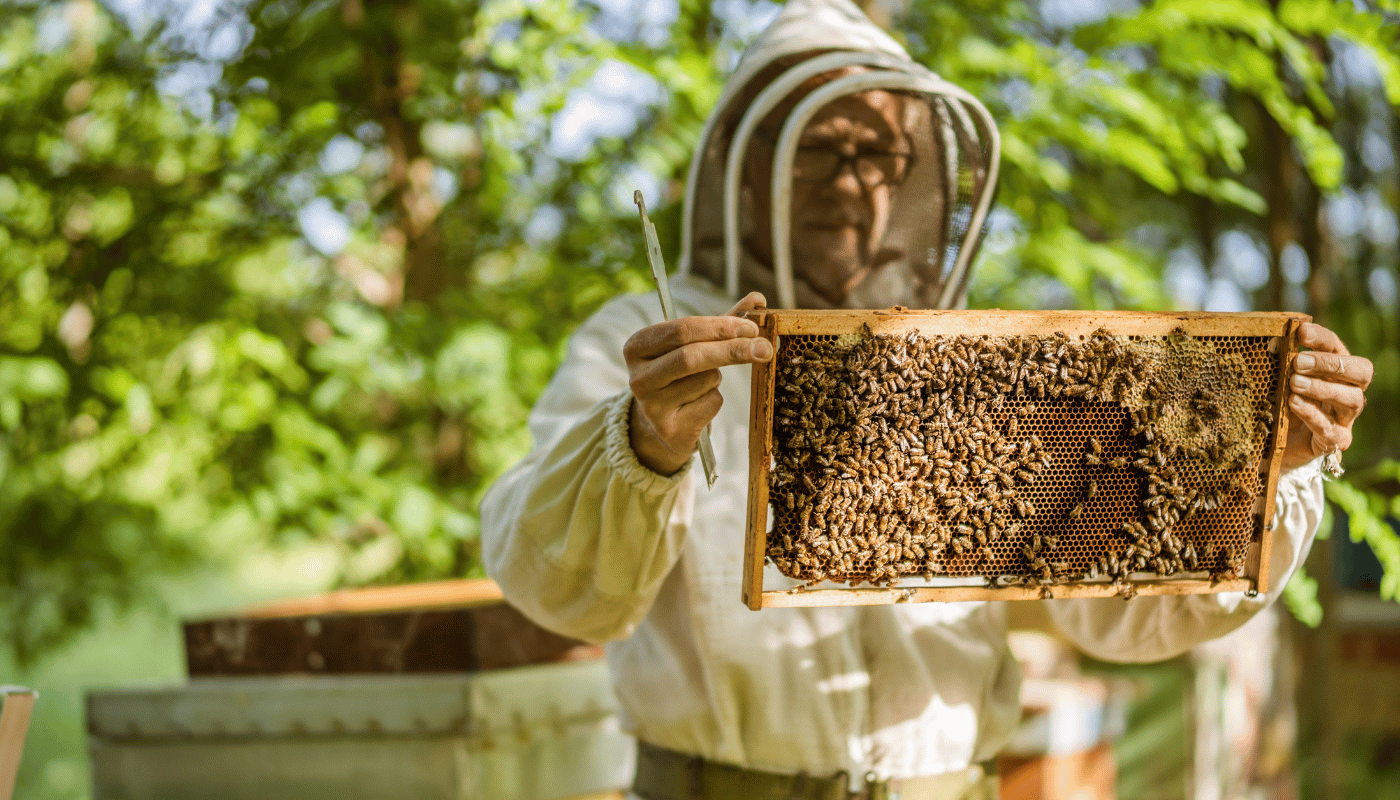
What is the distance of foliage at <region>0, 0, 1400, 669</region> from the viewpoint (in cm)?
311

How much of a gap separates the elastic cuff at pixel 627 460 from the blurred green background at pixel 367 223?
1594 mm

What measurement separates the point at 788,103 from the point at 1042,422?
39.6 inches

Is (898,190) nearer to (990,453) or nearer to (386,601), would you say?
(990,453)

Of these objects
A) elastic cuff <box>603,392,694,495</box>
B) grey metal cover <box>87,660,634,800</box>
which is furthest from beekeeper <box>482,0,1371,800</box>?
grey metal cover <box>87,660,634,800</box>

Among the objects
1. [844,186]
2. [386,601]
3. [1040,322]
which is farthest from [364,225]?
[1040,322]

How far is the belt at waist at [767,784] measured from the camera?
6.61 feet

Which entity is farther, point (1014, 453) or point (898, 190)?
point (898, 190)

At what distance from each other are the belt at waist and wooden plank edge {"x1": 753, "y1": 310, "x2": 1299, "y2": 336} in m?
0.97

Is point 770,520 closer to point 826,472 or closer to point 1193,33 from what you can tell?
point 826,472

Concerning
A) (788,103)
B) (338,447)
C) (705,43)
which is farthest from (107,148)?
(788,103)

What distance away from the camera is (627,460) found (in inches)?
64.9

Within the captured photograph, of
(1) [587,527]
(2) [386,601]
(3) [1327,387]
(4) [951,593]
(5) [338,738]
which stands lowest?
(5) [338,738]

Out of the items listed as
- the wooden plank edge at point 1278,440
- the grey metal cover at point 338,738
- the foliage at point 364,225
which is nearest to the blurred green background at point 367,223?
the foliage at point 364,225

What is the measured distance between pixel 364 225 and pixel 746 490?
2.45 meters
